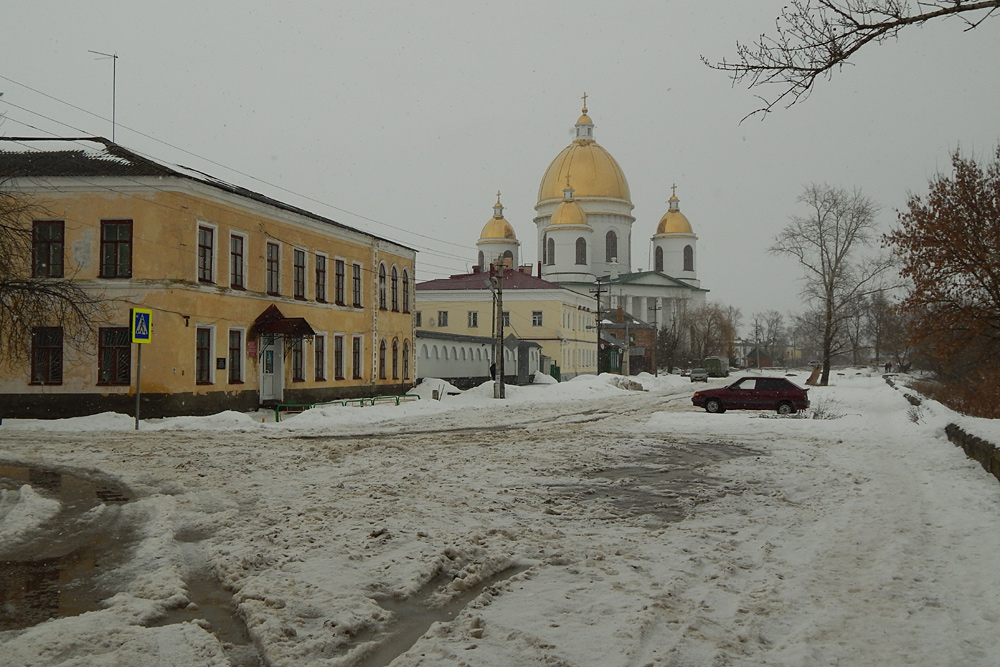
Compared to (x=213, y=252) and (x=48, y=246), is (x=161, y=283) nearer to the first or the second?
(x=213, y=252)

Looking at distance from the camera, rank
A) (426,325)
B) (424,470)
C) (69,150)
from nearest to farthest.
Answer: (424,470)
(69,150)
(426,325)

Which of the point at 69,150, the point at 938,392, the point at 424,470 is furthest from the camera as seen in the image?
the point at 938,392

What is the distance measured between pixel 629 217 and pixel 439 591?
99.6 metres

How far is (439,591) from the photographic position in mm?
6930

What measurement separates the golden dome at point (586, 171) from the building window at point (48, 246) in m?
77.7

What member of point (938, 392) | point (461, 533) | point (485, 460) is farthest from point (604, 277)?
point (461, 533)

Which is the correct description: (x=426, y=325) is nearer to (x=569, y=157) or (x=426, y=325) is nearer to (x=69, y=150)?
(x=569, y=157)

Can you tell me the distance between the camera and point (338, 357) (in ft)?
123

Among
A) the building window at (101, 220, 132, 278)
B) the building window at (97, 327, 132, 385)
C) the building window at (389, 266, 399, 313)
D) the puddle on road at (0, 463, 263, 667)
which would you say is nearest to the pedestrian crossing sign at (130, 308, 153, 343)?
the building window at (97, 327, 132, 385)

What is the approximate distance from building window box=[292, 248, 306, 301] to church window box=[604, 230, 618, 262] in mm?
71755

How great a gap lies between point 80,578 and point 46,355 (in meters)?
22.1

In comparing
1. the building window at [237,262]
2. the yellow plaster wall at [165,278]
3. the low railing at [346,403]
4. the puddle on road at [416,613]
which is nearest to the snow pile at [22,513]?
the puddle on road at [416,613]

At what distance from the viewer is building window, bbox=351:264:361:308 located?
38906 mm

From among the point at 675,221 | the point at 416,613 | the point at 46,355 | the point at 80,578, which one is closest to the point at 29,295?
the point at 46,355
